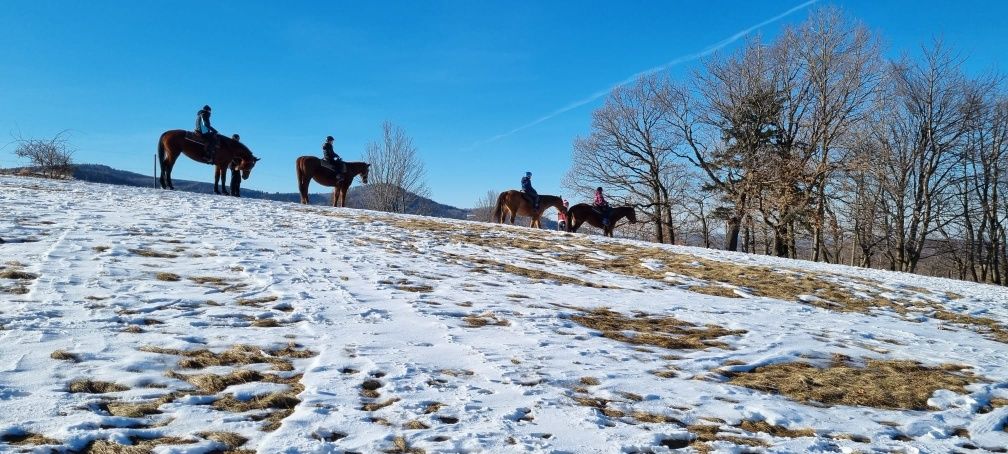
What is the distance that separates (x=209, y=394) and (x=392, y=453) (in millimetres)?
1173

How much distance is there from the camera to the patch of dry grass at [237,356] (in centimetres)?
318

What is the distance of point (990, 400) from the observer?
3.56m

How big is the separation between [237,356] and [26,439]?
1.24 meters

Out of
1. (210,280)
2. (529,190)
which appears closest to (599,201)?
(529,190)

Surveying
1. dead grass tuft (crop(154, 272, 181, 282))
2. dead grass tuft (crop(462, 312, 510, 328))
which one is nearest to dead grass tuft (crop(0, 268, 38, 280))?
dead grass tuft (crop(154, 272, 181, 282))

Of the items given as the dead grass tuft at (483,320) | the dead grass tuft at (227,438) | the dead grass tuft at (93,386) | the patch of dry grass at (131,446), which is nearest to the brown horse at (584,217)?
the dead grass tuft at (483,320)

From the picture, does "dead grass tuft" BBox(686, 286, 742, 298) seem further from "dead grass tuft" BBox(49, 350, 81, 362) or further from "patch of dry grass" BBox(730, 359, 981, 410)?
"dead grass tuft" BBox(49, 350, 81, 362)

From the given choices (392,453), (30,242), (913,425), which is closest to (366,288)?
(392,453)

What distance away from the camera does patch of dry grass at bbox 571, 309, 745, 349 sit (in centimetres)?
457

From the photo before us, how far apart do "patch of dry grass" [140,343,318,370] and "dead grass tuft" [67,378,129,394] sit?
15.3 inches

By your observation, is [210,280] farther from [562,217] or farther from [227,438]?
[562,217]

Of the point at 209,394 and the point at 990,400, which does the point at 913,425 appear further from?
the point at 209,394

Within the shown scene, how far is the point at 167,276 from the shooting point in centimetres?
518

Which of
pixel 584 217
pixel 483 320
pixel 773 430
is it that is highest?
pixel 584 217
